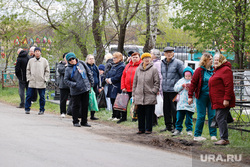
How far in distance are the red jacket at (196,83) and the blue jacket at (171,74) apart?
106 cm

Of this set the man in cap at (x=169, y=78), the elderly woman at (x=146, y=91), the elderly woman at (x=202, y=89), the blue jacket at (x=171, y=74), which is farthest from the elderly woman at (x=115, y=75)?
the elderly woman at (x=202, y=89)

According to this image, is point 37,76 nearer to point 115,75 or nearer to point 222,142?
point 115,75

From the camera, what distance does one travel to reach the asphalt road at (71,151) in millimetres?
6453

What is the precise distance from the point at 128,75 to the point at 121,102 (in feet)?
2.56

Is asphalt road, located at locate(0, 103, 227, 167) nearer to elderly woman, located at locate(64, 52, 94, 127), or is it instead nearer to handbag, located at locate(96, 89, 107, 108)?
elderly woman, located at locate(64, 52, 94, 127)

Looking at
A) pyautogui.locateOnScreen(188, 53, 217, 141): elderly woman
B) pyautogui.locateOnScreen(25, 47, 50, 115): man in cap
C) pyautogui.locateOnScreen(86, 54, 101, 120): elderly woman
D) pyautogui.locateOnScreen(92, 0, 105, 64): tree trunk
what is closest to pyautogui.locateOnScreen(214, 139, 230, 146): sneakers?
pyautogui.locateOnScreen(188, 53, 217, 141): elderly woman

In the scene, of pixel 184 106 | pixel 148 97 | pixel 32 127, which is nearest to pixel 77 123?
pixel 32 127

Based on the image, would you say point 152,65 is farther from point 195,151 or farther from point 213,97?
point 195,151

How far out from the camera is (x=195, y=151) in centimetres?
817

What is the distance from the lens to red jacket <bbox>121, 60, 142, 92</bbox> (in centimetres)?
1166

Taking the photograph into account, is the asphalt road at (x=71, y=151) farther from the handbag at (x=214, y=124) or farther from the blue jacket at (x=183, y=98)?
the blue jacket at (x=183, y=98)

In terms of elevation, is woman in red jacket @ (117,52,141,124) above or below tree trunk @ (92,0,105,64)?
below

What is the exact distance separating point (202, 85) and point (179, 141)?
129 cm

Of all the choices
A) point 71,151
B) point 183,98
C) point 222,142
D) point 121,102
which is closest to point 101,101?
point 121,102
